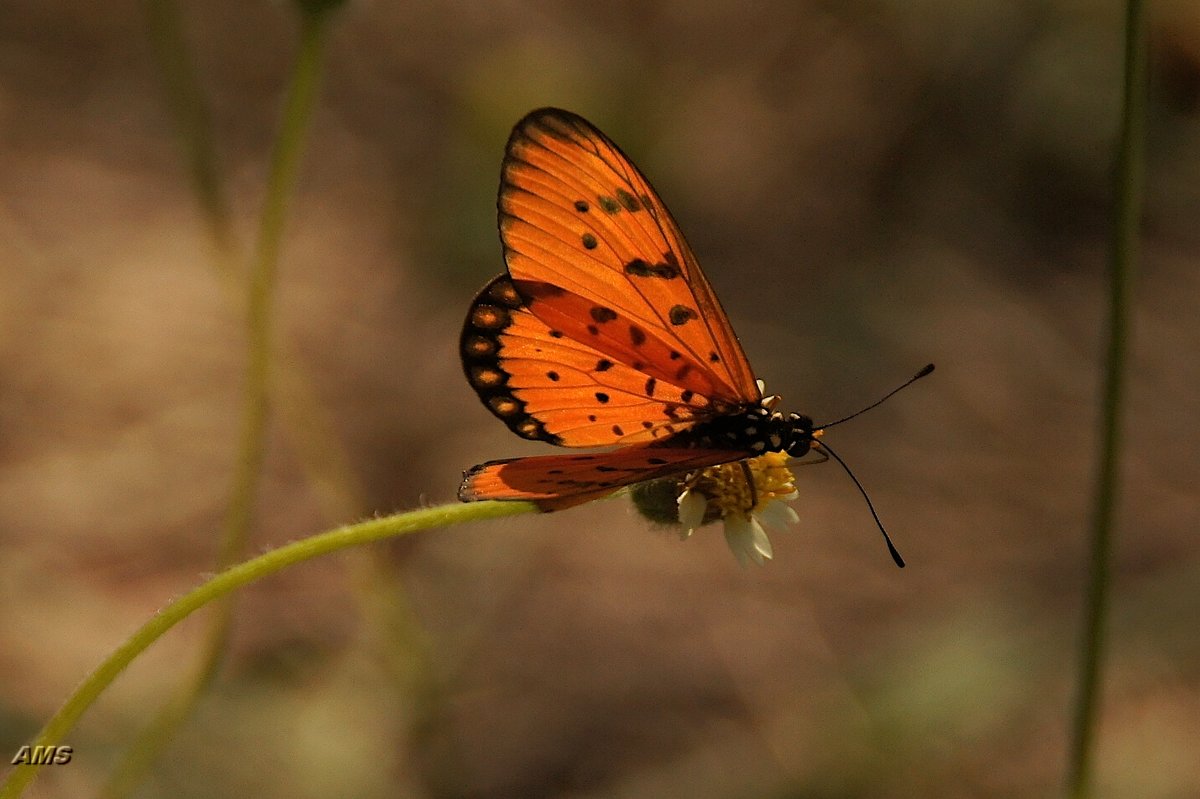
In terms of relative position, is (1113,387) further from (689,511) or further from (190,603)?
(190,603)

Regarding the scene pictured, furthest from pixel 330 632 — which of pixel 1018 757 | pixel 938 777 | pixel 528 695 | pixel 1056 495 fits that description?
pixel 1056 495

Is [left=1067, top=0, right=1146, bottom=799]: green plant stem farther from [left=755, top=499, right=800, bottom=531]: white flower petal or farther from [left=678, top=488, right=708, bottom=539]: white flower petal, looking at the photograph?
[left=678, top=488, right=708, bottom=539]: white flower petal

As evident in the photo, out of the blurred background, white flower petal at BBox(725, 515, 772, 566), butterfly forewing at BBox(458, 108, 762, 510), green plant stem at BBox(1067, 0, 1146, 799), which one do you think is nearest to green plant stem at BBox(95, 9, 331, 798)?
the blurred background

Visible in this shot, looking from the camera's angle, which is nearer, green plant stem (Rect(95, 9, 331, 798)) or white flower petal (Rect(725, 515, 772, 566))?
white flower petal (Rect(725, 515, 772, 566))

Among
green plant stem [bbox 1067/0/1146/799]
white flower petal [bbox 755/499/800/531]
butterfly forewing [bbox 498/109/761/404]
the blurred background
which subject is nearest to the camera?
green plant stem [bbox 1067/0/1146/799]

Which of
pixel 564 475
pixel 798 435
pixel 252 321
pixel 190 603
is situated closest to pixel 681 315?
pixel 798 435
